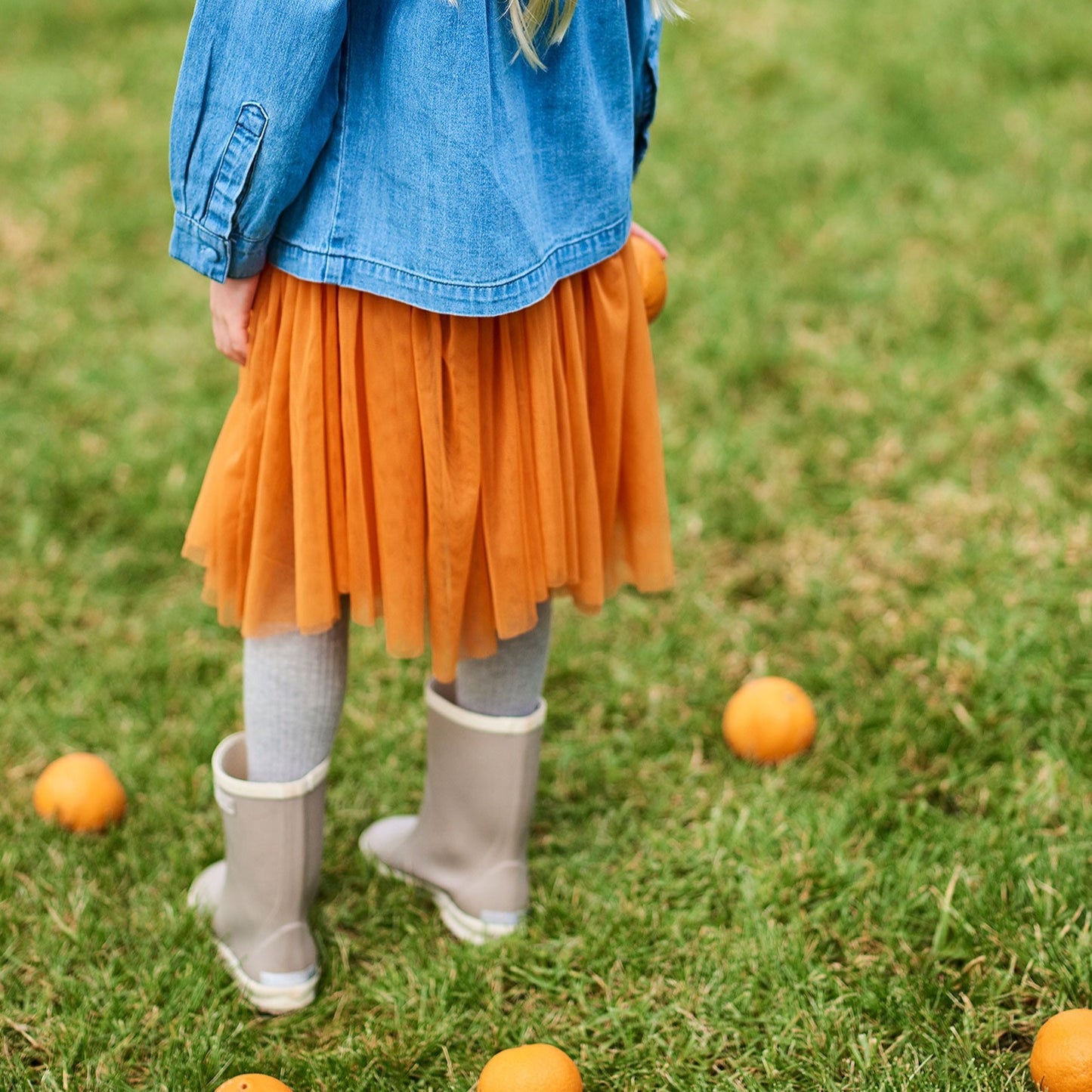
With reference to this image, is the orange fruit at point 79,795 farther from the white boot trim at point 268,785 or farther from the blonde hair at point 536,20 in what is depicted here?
the blonde hair at point 536,20

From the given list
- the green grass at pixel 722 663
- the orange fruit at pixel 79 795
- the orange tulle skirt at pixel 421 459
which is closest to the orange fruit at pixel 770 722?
the green grass at pixel 722 663

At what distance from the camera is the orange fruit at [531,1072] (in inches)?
74.4

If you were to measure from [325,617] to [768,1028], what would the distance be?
95cm

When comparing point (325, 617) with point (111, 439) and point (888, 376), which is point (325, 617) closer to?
point (111, 439)

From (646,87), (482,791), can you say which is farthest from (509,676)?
(646,87)

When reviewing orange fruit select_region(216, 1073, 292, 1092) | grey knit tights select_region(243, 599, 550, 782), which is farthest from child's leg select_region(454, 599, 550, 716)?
orange fruit select_region(216, 1073, 292, 1092)

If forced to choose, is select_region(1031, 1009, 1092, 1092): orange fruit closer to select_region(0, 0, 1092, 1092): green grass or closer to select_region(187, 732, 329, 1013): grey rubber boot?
select_region(0, 0, 1092, 1092): green grass

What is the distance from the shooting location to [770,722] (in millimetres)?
2623

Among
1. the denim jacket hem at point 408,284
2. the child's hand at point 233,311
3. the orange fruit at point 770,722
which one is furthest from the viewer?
the orange fruit at point 770,722

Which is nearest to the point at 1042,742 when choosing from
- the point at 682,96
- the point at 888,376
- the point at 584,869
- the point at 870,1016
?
the point at 870,1016

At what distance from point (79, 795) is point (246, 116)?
141cm

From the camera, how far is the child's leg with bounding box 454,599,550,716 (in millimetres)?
2152

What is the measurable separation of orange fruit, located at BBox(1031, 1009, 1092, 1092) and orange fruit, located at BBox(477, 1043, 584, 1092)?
2.21ft

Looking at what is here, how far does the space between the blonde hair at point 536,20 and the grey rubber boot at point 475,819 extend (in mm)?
1059
